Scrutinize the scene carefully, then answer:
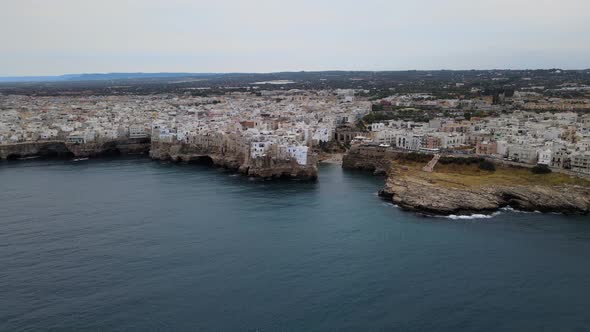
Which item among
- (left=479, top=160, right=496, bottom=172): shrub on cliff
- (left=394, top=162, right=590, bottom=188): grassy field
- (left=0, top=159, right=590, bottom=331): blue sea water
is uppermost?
(left=479, top=160, right=496, bottom=172): shrub on cliff

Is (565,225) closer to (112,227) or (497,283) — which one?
(497,283)

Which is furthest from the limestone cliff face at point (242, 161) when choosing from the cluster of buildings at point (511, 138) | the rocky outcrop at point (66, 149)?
the cluster of buildings at point (511, 138)

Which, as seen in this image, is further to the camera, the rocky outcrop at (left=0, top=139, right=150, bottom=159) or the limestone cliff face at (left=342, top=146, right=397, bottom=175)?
the rocky outcrop at (left=0, top=139, right=150, bottom=159)

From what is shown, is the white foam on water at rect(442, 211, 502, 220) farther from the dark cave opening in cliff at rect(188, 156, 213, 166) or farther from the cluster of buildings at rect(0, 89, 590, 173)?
the dark cave opening in cliff at rect(188, 156, 213, 166)

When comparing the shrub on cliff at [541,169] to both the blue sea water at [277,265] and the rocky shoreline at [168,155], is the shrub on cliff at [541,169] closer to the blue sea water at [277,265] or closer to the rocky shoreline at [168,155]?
the blue sea water at [277,265]

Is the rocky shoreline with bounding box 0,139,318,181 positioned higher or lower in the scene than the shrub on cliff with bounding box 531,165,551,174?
lower

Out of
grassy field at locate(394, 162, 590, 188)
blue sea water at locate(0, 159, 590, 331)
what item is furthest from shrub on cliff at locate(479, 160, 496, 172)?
blue sea water at locate(0, 159, 590, 331)
